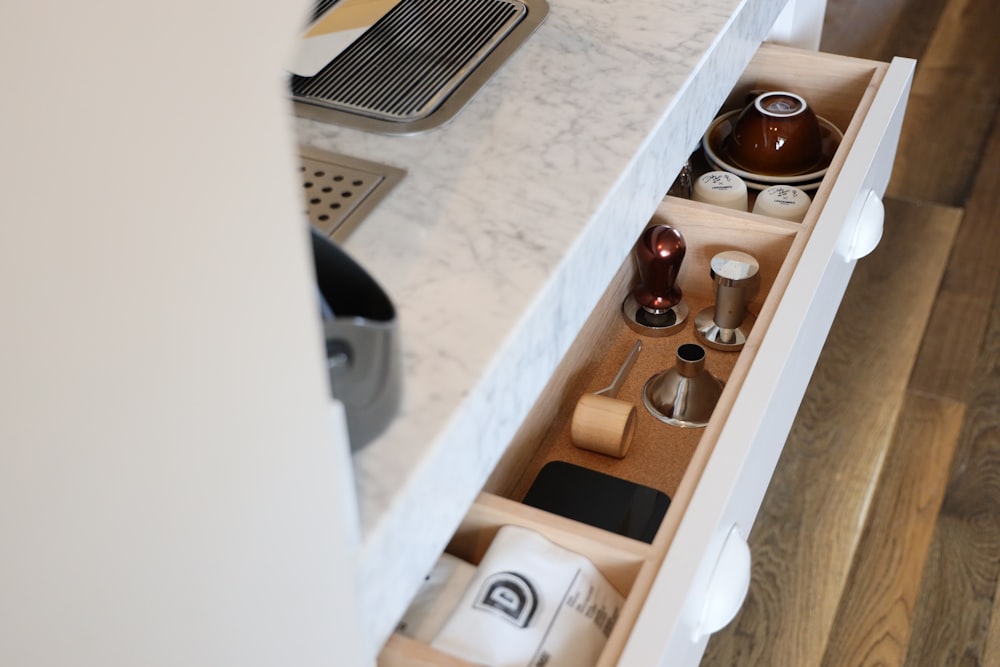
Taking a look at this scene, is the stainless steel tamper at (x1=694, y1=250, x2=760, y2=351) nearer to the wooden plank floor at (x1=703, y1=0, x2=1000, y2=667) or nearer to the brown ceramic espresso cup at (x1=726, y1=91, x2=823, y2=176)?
the brown ceramic espresso cup at (x1=726, y1=91, x2=823, y2=176)

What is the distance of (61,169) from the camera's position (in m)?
0.29

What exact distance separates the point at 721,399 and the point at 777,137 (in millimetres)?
501

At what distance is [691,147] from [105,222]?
79 centimetres

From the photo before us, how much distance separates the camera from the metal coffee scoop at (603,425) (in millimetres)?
1004

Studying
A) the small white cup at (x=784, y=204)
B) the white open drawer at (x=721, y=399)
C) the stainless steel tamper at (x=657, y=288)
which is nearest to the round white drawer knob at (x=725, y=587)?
the white open drawer at (x=721, y=399)

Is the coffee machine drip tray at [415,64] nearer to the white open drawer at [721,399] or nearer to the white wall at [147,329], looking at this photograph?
the white open drawer at [721,399]

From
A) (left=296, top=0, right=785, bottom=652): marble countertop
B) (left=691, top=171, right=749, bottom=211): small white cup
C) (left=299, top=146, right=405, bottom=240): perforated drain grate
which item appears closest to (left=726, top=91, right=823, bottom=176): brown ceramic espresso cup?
(left=691, top=171, right=749, bottom=211): small white cup

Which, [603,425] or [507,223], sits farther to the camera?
[603,425]

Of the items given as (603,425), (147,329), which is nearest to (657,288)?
(603,425)

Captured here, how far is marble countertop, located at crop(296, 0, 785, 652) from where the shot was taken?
23.1 inches

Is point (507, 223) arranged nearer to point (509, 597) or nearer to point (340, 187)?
point (340, 187)

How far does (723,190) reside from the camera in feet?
3.98

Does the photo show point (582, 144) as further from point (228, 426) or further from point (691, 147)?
point (228, 426)

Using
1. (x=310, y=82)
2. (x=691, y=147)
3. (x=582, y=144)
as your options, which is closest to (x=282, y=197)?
(x=582, y=144)
